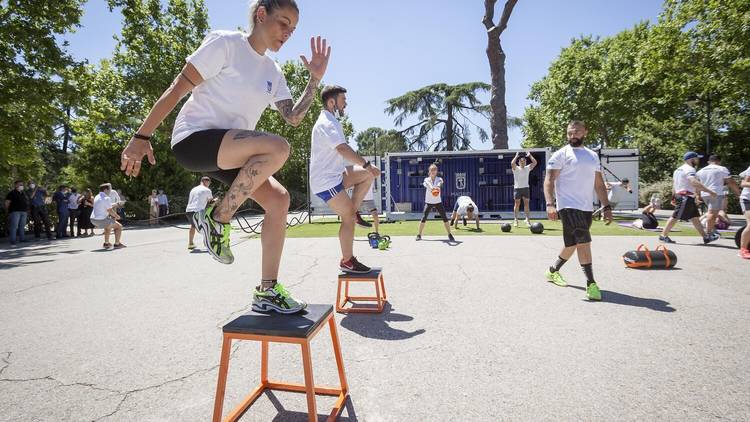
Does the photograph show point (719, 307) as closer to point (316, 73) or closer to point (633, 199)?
point (316, 73)

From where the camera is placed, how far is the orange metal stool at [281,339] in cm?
189

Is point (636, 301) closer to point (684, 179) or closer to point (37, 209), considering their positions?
point (684, 179)

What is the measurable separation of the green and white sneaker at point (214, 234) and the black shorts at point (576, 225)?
4.11m

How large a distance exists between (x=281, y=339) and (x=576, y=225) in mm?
4063

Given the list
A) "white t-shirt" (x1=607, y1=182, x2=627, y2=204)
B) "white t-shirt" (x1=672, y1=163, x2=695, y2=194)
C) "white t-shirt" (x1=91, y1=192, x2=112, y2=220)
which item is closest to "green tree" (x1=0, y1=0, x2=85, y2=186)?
"white t-shirt" (x1=91, y1=192, x2=112, y2=220)

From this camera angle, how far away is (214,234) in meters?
2.32

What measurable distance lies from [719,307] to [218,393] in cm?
473

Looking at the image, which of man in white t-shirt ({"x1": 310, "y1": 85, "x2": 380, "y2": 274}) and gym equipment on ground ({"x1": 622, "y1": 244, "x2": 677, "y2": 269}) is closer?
man in white t-shirt ({"x1": 310, "y1": 85, "x2": 380, "y2": 274})

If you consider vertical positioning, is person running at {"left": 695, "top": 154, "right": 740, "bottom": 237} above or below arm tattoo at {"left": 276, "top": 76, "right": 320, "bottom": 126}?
below

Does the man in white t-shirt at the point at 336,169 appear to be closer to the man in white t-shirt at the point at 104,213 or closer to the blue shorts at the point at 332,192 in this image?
the blue shorts at the point at 332,192

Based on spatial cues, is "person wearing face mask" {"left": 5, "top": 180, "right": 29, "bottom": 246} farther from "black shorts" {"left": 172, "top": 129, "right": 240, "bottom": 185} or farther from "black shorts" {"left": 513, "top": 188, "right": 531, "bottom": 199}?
"black shorts" {"left": 513, "top": 188, "right": 531, "bottom": 199}

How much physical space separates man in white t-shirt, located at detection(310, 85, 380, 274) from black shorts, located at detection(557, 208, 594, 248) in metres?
2.49

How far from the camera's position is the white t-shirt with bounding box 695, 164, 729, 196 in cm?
866

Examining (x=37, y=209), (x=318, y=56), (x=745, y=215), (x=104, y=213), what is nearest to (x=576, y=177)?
(x=318, y=56)
